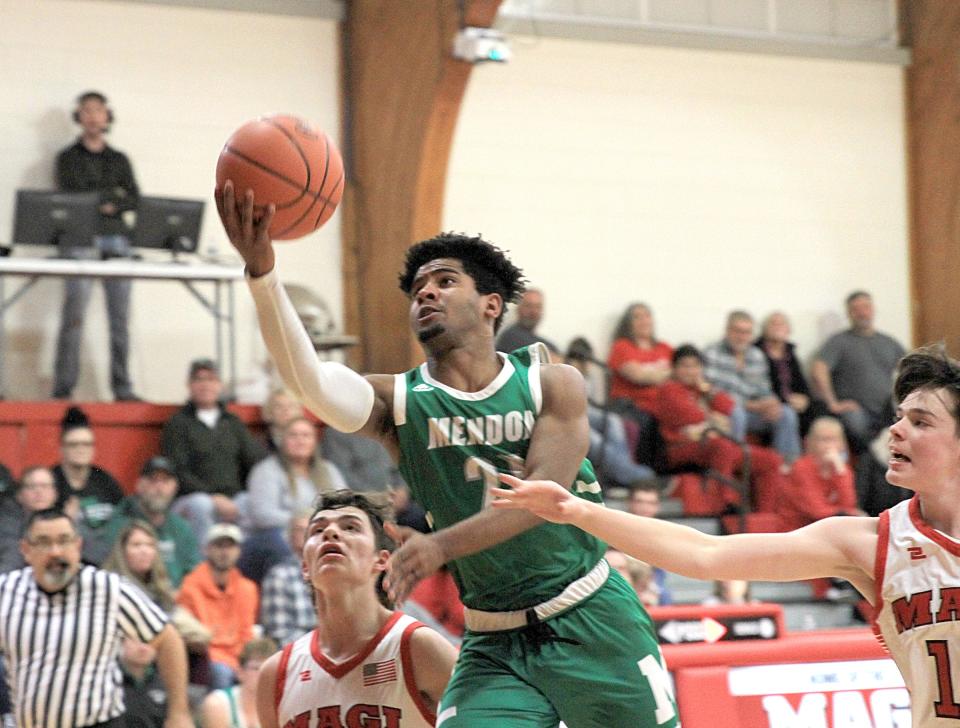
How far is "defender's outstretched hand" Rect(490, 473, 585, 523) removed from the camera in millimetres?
3342

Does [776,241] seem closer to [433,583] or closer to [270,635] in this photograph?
[433,583]

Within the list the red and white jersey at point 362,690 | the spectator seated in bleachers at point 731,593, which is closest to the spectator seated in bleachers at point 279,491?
the spectator seated in bleachers at point 731,593

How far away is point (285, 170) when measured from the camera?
3.91 meters

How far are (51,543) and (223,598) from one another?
1.81 metres

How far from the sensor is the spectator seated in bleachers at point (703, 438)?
11.7 meters

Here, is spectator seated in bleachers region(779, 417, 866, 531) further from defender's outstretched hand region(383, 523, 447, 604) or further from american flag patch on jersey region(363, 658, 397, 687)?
defender's outstretched hand region(383, 523, 447, 604)

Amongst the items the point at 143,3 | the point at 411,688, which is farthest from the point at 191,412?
the point at 411,688

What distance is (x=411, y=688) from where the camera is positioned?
15.2ft

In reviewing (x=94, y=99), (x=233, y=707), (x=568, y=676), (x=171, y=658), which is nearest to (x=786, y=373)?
(x=94, y=99)

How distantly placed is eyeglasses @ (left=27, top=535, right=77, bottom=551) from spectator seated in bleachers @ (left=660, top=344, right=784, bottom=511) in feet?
20.3

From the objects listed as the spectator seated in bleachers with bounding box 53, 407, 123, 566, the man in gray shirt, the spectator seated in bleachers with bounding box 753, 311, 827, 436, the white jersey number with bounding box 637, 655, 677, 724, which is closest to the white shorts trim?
the white jersey number with bounding box 637, 655, 677, 724

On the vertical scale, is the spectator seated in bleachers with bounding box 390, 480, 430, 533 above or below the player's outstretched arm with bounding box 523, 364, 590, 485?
below

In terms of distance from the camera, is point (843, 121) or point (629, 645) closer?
point (629, 645)

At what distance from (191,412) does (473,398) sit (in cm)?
613
